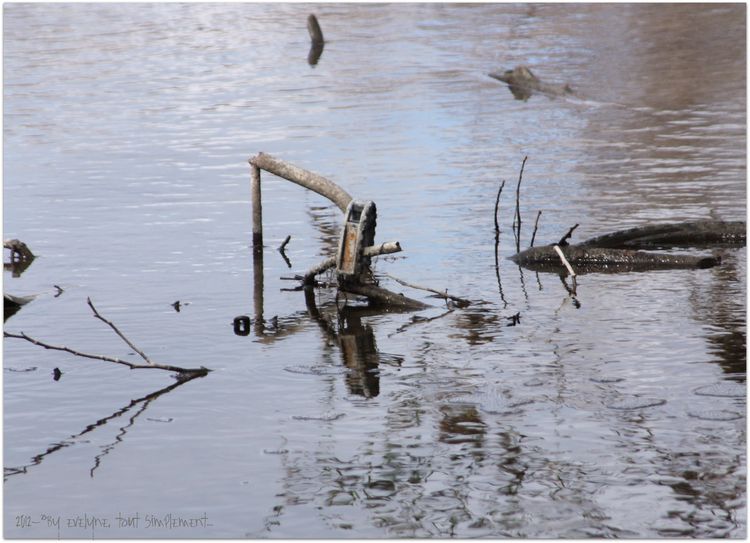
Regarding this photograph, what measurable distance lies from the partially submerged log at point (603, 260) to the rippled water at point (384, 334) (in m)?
0.29

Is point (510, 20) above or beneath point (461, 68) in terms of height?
above

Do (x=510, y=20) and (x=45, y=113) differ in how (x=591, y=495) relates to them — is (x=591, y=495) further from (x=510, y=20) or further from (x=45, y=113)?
(x=510, y=20)

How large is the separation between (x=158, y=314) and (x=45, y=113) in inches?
873

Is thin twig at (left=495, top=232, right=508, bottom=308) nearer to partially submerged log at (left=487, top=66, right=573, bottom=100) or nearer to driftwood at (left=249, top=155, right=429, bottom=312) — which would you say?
driftwood at (left=249, top=155, right=429, bottom=312)

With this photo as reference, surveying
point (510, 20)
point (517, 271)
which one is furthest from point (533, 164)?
point (510, 20)

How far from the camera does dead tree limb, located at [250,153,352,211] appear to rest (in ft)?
51.1

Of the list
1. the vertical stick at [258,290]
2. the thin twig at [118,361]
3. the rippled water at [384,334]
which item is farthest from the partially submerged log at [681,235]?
the thin twig at [118,361]

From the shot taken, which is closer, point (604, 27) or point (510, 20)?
point (604, 27)

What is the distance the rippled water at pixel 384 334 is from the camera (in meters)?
9.95

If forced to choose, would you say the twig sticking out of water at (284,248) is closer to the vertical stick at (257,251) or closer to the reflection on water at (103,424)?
the vertical stick at (257,251)

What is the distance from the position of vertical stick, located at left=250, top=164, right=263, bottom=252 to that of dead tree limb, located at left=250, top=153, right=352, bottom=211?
7.7 inches

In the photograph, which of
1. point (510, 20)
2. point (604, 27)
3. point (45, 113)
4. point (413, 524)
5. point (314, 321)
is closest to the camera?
point (413, 524)

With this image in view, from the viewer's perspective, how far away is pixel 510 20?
57.2m

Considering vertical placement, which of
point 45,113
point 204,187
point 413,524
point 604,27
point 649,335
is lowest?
point 413,524
